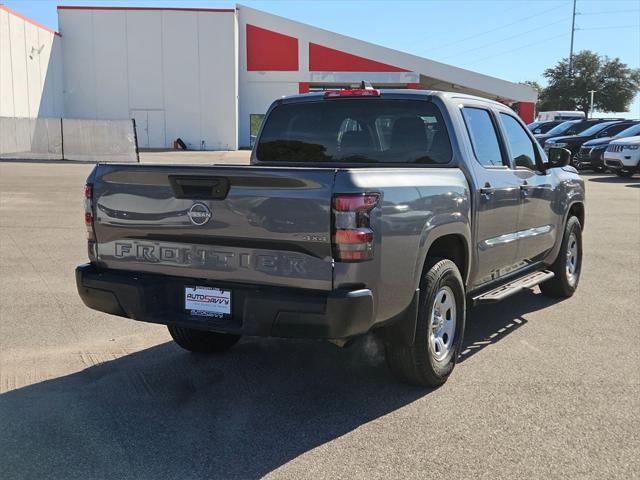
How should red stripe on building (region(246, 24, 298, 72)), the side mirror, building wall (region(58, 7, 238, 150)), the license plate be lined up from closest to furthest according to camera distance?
1. the license plate
2. the side mirror
3. building wall (region(58, 7, 238, 150))
4. red stripe on building (region(246, 24, 298, 72))

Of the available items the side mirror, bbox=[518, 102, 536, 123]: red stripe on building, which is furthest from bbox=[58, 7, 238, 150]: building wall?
the side mirror

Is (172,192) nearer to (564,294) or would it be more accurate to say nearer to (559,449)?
(559,449)

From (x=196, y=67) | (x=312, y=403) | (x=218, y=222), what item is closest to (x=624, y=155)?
(x=312, y=403)

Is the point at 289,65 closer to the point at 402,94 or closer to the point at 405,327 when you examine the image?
the point at 402,94

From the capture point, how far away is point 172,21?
3709 centimetres

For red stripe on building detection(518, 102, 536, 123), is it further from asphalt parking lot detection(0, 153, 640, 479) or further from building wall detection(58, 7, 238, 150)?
asphalt parking lot detection(0, 153, 640, 479)

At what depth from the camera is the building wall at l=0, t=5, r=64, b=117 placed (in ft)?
102

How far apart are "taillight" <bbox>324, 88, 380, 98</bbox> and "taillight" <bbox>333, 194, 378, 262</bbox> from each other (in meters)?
1.82

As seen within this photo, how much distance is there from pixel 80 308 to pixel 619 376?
4739mm

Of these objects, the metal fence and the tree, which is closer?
the metal fence

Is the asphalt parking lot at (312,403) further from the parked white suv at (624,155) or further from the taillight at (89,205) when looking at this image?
the parked white suv at (624,155)

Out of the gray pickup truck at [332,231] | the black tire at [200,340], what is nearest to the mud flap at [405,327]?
the gray pickup truck at [332,231]

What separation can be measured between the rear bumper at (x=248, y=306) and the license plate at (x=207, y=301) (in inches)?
1.2

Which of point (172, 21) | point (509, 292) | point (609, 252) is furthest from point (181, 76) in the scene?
point (509, 292)
